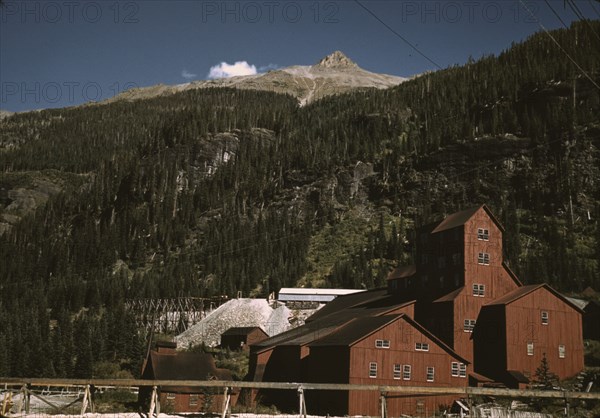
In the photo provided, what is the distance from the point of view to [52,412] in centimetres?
2553

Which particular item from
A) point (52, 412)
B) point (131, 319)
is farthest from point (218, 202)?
point (52, 412)

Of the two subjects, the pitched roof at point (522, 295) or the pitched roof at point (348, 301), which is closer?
the pitched roof at point (522, 295)

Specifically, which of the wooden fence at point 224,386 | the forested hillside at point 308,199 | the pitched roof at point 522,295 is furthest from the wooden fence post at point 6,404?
the forested hillside at point 308,199

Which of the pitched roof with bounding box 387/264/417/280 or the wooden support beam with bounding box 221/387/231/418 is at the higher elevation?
the pitched roof with bounding box 387/264/417/280

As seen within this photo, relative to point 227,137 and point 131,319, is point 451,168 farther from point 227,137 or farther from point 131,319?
point 131,319

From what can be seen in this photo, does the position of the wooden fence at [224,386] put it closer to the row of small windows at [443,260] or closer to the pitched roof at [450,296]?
the pitched roof at [450,296]

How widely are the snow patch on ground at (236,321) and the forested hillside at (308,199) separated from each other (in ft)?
28.9

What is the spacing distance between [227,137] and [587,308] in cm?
12826

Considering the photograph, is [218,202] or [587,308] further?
[218,202]

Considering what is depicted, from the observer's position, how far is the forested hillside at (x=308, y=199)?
349ft

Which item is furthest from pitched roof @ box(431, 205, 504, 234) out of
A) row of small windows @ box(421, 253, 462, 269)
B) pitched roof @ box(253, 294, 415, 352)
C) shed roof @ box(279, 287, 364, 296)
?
shed roof @ box(279, 287, 364, 296)

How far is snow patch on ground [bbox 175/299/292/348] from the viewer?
268 feet

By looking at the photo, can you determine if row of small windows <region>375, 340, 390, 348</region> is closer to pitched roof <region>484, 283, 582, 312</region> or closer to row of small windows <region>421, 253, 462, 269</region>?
pitched roof <region>484, 283, 582, 312</region>

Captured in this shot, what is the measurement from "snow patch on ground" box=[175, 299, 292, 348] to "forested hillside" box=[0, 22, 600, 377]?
8823 mm
